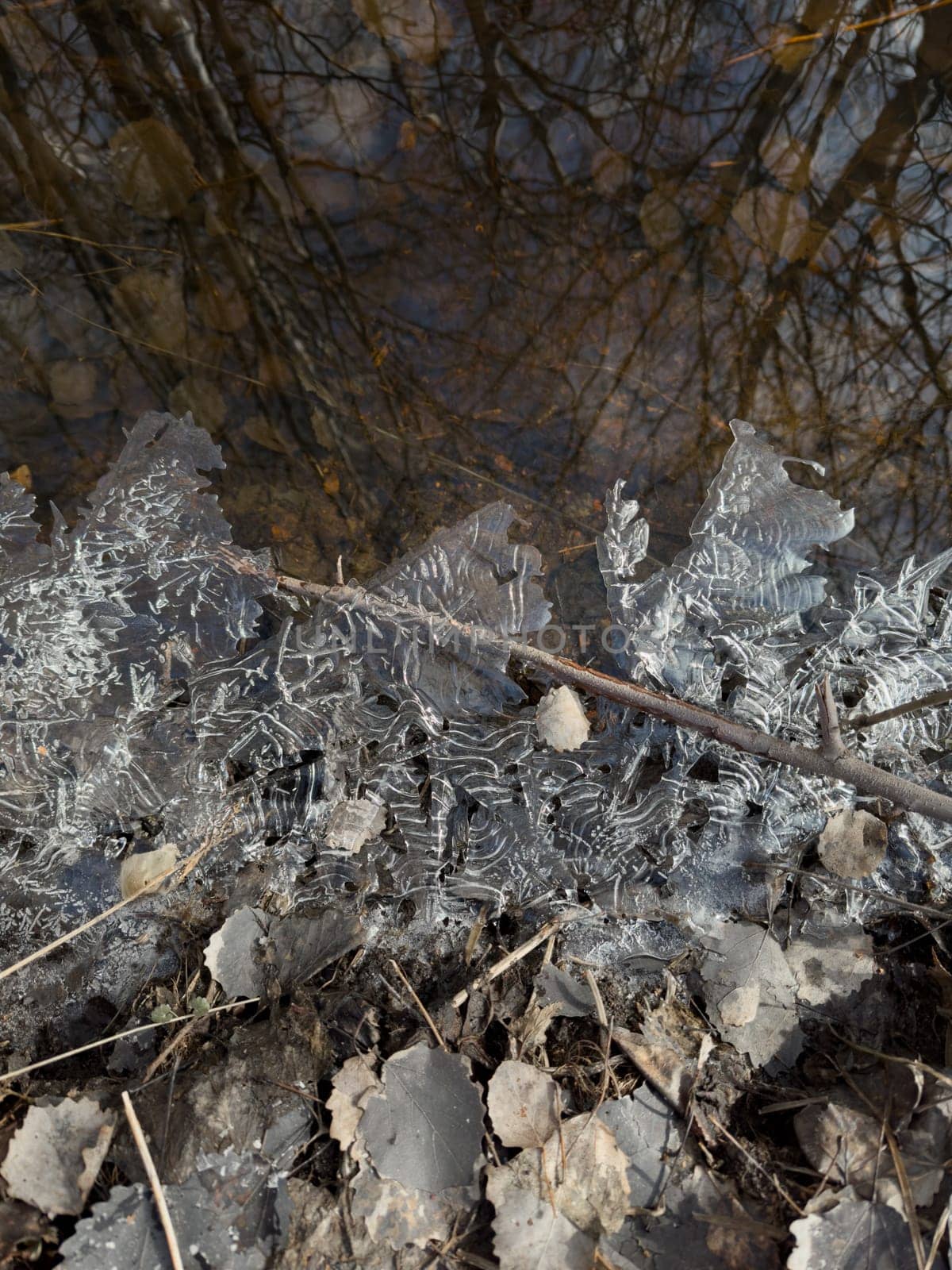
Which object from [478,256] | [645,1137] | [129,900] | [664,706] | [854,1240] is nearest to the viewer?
[854,1240]

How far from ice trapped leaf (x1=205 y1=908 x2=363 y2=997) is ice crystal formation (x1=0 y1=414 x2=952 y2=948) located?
0.07 metres

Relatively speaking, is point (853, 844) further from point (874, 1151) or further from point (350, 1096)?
point (350, 1096)

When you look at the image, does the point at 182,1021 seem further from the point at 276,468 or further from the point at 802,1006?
the point at 276,468

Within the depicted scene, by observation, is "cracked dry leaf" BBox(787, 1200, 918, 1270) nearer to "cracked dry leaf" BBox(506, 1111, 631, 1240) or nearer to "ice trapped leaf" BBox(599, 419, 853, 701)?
"cracked dry leaf" BBox(506, 1111, 631, 1240)

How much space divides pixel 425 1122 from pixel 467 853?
1.48ft

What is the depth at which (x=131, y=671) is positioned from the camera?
5.11 feet

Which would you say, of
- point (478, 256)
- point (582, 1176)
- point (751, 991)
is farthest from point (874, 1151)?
point (478, 256)

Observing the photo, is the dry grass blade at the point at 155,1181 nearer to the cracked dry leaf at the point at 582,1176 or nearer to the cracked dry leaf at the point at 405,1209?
the cracked dry leaf at the point at 405,1209

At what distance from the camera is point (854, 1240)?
125 cm

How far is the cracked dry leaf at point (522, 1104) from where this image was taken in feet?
4.34

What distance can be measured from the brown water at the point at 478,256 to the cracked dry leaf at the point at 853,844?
75 cm

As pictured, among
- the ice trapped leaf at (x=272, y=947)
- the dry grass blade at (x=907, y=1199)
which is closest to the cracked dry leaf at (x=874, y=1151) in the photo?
the dry grass blade at (x=907, y=1199)

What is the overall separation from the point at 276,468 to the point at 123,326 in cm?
59

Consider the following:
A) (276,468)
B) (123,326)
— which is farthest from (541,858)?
(123,326)
